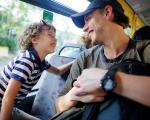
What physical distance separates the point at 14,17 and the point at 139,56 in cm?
152

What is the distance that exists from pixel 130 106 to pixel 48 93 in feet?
5.34

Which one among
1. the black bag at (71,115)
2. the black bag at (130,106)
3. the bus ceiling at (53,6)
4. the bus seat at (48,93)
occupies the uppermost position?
the bus ceiling at (53,6)

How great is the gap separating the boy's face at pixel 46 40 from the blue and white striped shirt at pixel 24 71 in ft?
0.30

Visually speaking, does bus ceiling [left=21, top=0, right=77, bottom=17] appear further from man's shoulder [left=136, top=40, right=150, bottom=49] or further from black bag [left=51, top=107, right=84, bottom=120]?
black bag [left=51, top=107, right=84, bottom=120]

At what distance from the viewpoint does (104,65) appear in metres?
1.42

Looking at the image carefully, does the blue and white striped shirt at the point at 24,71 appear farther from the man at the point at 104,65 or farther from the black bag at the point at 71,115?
the black bag at the point at 71,115

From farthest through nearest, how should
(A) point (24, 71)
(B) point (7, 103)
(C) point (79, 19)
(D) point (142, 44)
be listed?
(A) point (24, 71), (B) point (7, 103), (C) point (79, 19), (D) point (142, 44)

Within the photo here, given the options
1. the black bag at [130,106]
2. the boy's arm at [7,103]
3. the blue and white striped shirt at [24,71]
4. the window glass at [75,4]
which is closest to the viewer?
the black bag at [130,106]

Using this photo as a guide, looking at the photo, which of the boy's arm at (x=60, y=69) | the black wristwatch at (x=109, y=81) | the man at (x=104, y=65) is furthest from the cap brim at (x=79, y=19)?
the boy's arm at (x=60, y=69)

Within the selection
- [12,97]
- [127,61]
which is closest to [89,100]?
[127,61]

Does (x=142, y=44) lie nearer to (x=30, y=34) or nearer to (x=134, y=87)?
(x=134, y=87)

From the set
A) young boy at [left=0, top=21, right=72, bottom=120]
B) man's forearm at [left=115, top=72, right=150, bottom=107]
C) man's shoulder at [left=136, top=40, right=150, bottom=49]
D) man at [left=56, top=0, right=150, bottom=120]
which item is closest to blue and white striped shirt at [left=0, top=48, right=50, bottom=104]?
young boy at [left=0, top=21, right=72, bottom=120]

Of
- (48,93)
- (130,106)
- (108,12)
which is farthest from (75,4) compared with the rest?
(130,106)

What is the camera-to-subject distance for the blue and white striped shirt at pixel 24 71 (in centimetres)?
178
